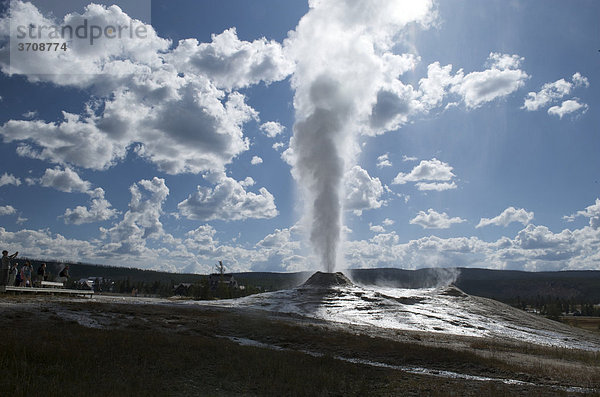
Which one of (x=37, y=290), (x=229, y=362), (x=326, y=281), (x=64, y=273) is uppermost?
(x=64, y=273)

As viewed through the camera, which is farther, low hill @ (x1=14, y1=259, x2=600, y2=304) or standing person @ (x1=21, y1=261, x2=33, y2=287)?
low hill @ (x1=14, y1=259, x2=600, y2=304)

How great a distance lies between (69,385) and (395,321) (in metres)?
21.9

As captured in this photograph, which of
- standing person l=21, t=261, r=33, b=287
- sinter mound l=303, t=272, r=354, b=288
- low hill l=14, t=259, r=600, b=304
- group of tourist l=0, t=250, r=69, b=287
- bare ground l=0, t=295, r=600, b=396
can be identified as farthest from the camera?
low hill l=14, t=259, r=600, b=304

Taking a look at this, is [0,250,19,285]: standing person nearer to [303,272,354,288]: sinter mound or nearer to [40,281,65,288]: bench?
[40,281,65,288]: bench

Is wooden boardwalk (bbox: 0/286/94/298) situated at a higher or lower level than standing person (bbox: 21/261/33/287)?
lower

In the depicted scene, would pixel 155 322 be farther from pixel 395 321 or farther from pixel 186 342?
pixel 395 321

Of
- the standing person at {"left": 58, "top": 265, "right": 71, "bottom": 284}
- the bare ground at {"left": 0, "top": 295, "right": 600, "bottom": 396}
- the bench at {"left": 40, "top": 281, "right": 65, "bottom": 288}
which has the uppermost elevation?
the standing person at {"left": 58, "top": 265, "right": 71, "bottom": 284}

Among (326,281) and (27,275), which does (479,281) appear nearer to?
(326,281)

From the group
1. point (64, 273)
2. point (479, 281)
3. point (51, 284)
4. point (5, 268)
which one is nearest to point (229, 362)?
point (5, 268)

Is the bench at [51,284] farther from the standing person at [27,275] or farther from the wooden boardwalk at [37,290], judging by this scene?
the wooden boardwalk at [37,290]

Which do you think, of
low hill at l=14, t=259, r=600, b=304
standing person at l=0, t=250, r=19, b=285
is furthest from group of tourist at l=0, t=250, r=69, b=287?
low hill at l=14, t=259, r=600, b=304

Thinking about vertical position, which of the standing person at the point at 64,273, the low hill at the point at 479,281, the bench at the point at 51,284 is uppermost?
the standing person at the point at 64,273

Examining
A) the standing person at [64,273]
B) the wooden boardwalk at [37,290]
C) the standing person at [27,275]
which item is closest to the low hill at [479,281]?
the standing person at [64,273]

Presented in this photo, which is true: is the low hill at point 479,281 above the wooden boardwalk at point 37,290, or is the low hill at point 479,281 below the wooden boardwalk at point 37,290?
below
